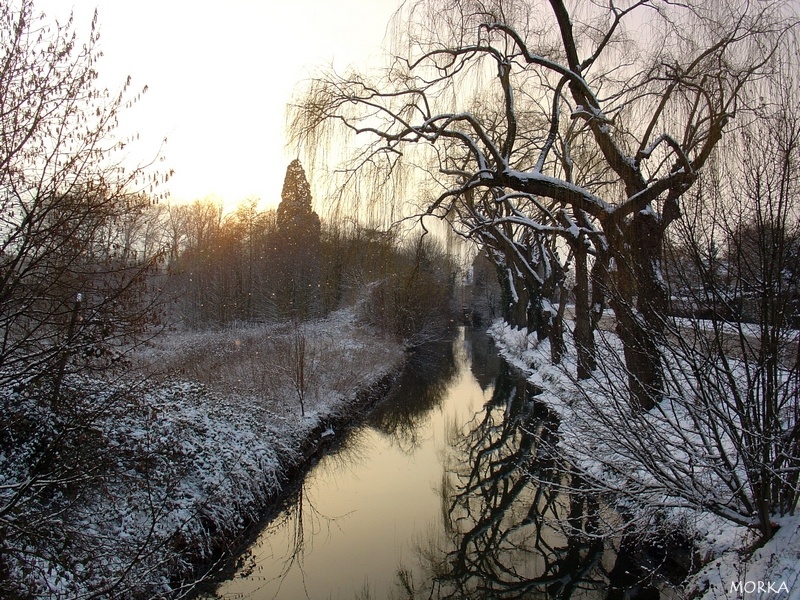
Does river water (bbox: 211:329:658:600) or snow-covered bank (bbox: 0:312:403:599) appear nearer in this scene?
snow-covered bank (bbox: 0:312:403:599)

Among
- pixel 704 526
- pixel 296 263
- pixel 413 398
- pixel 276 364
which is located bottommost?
pixel 413 398

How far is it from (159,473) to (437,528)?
3.56 metres

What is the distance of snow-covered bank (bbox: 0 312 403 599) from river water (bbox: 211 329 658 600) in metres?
0.64

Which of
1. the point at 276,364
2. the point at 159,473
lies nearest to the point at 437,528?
the point at 159,473

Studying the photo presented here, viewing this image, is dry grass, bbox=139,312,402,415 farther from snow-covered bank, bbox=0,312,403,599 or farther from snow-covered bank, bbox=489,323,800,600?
snow-covered bank, bbox=489,323,800,600

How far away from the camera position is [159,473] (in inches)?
237

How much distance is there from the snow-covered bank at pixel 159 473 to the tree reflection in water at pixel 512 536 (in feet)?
8.10

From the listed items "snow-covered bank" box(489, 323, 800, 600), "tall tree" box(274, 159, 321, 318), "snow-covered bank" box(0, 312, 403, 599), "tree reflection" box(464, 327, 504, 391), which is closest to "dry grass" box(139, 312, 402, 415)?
"snow-covered bank" box(0, 312, 403, 599)

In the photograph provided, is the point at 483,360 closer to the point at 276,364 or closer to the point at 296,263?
the point at 296,263

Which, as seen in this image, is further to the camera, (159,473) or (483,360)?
(483,360)

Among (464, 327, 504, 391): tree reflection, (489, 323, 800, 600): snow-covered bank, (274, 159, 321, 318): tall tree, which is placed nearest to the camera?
(489, 323, 800, 600): snow-covered bank

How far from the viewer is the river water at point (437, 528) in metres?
5.59

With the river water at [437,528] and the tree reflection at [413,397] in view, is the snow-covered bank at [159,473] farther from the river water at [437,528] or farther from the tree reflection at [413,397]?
the tree reflection at [413,397]

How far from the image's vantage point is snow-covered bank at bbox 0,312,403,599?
13.1 feet
